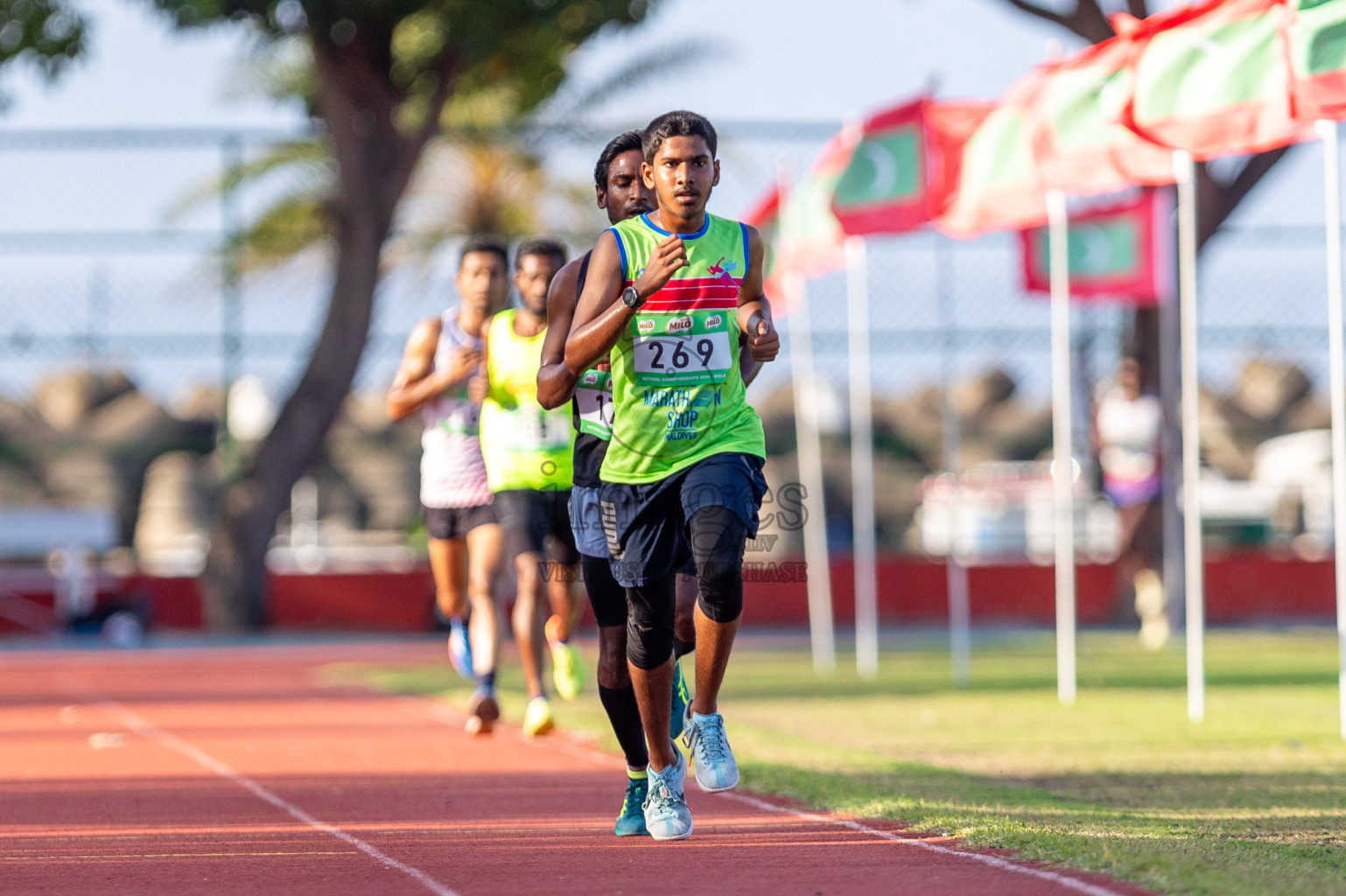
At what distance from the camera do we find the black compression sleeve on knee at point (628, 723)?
5.68 m

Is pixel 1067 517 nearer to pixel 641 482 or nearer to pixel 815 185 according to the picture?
pixel 815 185

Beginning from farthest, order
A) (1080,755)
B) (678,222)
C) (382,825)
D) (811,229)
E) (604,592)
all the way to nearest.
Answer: (811,229)
(1080,755)
(382,825)
(604,592)
(678,222)

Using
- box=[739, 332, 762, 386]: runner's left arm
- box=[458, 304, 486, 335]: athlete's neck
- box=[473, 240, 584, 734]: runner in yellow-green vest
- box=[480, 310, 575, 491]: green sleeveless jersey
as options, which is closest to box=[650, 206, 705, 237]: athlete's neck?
box=[739, 332, 762, 386]: runner's left arm

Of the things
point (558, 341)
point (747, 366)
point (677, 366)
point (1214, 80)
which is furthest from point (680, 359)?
point (1214, 80)

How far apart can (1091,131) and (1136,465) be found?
22.1 feet

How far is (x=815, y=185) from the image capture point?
577 inches

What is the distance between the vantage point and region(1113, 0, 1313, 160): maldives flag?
332 inches

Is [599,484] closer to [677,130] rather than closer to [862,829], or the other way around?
[677,130]

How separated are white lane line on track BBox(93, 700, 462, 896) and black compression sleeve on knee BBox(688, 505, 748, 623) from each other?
1169 millimetres

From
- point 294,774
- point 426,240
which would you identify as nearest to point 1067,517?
point 294,774

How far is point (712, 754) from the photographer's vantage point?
5395 millimetres

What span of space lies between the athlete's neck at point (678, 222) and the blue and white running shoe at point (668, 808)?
163 centimetres

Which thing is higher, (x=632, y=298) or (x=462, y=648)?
(x=632, y=298)

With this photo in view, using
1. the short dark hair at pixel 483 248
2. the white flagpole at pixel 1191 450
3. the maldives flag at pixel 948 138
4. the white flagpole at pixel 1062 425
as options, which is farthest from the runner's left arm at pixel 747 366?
the maldives flag at pixel 948 138
